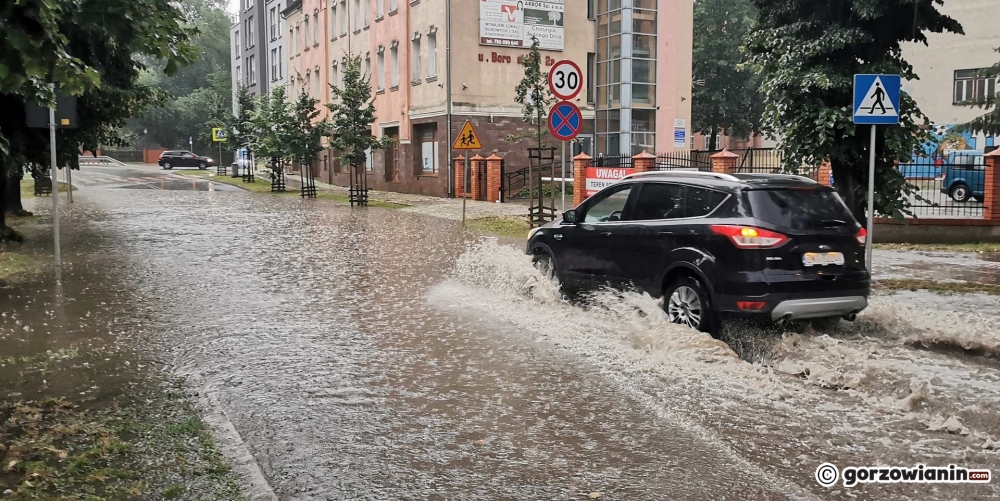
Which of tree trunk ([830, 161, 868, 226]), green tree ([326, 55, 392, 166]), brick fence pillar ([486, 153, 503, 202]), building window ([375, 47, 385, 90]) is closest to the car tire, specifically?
tree trunk ([830, 161, 868, 226])

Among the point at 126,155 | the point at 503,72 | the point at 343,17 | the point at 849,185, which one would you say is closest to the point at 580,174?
the point at 503,72

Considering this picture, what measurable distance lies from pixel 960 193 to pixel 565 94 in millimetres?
7989

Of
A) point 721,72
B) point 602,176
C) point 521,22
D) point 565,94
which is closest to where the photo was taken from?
point 565,94

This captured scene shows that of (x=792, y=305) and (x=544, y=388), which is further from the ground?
(x=792, y=305)

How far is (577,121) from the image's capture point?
1697 centimetres

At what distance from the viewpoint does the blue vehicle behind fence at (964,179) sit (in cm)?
1750

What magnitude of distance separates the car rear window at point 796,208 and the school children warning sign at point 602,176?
1492 cm

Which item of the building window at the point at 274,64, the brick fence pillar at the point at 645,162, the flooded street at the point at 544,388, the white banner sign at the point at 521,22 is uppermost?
the building window at the point at 274,64

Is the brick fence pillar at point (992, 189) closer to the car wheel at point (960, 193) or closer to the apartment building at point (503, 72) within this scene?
the car wheel at point (960, 193)

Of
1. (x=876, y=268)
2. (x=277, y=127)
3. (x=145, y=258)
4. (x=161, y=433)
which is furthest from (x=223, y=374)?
(x=277, y=127)

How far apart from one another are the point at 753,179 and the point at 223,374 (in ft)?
16.6

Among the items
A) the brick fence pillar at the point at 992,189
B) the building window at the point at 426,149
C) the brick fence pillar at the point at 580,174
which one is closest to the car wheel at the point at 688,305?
the brick fence pillar at the point at 992,189

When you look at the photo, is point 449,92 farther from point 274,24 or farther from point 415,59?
point 274,24

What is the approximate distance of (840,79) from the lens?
1327 cm
